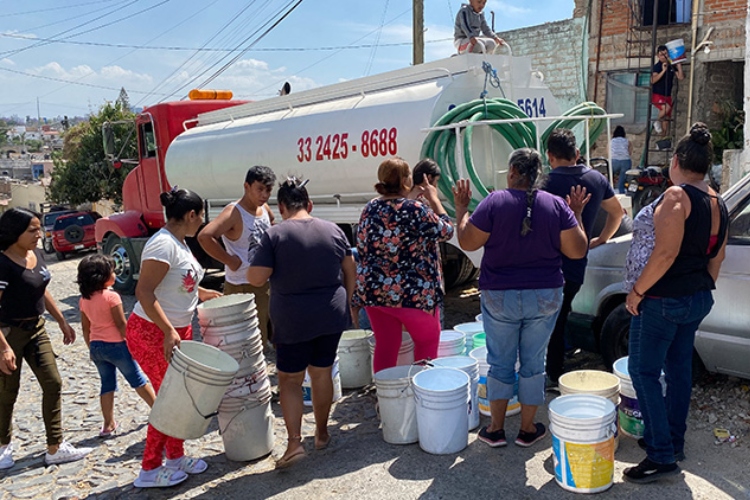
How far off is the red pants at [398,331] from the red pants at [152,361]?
4.25 feet

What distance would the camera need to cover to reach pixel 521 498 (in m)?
3.29

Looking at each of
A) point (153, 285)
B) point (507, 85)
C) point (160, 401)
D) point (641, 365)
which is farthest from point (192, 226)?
point (507, 85)

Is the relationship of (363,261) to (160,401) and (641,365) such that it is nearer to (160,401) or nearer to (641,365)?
(160,401)

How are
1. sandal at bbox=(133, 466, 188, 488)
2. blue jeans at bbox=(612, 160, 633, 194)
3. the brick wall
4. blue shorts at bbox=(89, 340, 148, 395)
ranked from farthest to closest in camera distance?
the brick wall, blue jeans at bbox=(612, 160, 633, 194), blue shorts at bbox=(89, 340, 148, 395), sandal at bbox=(133, 466, 188, 488)

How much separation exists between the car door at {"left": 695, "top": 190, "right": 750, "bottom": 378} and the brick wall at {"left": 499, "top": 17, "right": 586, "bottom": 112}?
11.5 meters

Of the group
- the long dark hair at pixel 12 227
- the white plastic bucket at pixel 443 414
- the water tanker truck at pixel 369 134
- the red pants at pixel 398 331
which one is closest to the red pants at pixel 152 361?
the long dark hair at pixel 12 227

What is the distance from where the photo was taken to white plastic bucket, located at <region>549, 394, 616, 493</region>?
3209 millimetres

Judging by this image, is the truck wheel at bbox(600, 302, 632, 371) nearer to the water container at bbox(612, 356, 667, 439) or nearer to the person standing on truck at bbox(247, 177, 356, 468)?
the water container at bbox(612, 356, 667, 439)

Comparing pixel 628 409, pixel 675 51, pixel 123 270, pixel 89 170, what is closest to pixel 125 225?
pixel 123 270

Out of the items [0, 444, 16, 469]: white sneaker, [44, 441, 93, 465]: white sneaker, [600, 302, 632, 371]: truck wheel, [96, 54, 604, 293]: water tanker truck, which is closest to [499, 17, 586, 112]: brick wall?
[96, 54, 604, 293]: water tanker truck

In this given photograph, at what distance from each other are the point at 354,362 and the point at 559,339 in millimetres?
1613

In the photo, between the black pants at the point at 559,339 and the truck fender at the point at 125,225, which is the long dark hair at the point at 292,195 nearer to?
the black pants at the point at 559,339

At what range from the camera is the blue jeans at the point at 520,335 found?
351cm

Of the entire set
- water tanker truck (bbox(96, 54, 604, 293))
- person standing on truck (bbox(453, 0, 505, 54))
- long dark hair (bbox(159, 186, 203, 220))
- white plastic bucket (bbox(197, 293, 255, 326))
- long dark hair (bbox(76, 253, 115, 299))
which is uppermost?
person standing on truck (bbox(453, 0, 505, 54))
